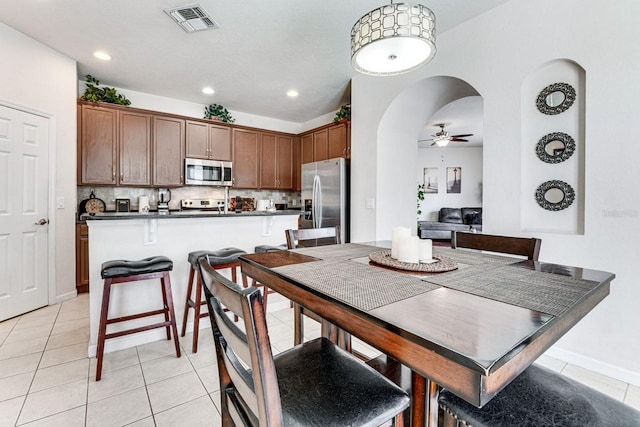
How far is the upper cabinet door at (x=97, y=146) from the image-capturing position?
3.80 meters

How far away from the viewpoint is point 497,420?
0.81 metres

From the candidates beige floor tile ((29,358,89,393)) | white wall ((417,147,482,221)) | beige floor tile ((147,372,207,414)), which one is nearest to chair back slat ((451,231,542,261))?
beige floor tile ((147,372,207,414))

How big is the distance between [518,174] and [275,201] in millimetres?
4222

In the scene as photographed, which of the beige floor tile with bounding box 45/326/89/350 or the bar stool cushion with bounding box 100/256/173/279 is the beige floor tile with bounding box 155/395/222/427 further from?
the beige floor tile with bounding box 45/326/89/350

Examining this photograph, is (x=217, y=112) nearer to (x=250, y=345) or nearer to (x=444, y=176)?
(x=250, y=345)

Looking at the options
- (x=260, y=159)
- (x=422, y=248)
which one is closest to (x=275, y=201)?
(x=260, y=159)

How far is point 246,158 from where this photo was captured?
5.12m

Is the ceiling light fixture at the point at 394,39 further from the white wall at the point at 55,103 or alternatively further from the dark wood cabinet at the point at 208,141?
the dark wood cabinet at the point at 208,141

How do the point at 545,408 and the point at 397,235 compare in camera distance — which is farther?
the point at 397,235

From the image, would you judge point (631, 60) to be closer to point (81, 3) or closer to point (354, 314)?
point (354, 314)

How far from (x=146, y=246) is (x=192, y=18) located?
2.02 m

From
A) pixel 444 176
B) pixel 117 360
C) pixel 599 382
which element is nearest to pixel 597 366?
pixel 599 382

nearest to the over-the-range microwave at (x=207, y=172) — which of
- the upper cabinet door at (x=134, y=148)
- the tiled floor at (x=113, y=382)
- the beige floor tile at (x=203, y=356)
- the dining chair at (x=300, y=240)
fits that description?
the upper cabinet door at (x=134, y=148)

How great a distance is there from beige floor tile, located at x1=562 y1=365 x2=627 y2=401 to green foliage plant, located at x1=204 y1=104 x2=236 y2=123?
5089 mm
